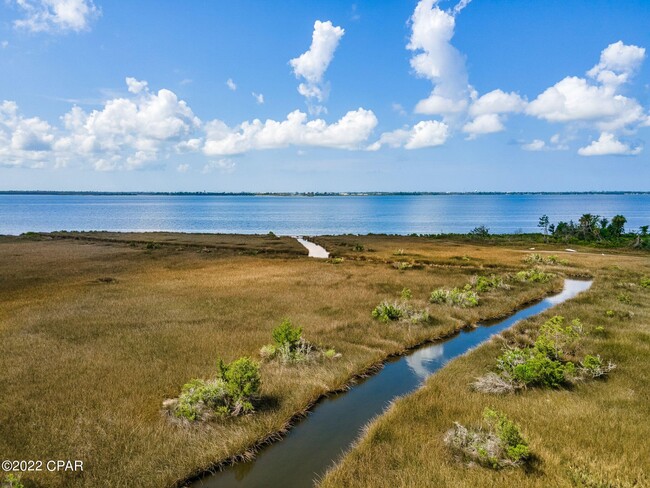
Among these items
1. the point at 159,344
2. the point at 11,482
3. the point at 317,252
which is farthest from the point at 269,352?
the point at 317,252

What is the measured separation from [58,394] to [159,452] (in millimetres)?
5913

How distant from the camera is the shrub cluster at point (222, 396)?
44.7 ft

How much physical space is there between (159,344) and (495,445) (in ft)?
54.6

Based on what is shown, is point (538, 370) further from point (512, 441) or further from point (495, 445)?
point (495, 445)

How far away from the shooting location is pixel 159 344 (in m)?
21.0

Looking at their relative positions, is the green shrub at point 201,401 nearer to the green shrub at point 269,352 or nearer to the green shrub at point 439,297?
the green shrub at point 269,352

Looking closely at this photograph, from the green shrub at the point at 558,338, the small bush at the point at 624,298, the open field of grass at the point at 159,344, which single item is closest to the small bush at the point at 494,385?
the green shrub at the point at 558,338

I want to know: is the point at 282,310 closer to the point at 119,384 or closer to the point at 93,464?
the point at 119,384

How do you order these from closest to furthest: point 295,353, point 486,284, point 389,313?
point 295,353 → point 389,313 → point 486,284

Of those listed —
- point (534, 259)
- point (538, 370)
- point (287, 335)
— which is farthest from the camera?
point (534, 259)

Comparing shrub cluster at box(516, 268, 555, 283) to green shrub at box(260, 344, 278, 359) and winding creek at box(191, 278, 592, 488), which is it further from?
green shrub at box(260, 344, 278, 359)

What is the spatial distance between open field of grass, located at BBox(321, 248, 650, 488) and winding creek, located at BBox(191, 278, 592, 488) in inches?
33.9

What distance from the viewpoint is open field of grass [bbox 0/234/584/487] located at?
1199 centimetres

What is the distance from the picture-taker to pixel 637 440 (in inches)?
478
